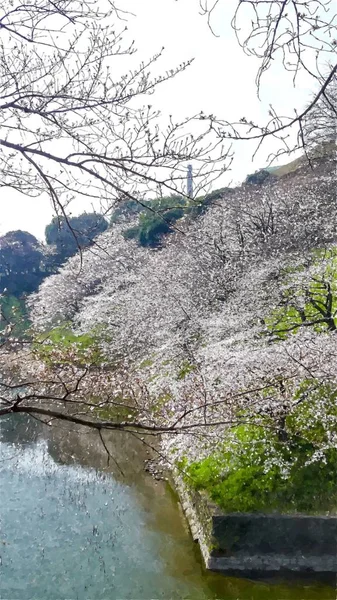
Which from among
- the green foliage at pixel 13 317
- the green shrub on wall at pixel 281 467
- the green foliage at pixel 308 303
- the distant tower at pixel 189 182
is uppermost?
the distant tower at pixel 189 182

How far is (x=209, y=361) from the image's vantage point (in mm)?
13273

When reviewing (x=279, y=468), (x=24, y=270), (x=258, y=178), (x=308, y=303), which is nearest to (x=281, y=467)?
(x=279, y=468)

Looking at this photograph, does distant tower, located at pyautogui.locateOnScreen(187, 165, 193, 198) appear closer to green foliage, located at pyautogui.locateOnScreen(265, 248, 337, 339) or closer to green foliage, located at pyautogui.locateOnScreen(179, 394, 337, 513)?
green foliage, located at pyautogui.locateOnScreen(179, 394, 337, 513)

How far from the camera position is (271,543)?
27.1 ft

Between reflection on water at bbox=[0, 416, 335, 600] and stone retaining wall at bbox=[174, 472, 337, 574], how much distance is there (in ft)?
1.12

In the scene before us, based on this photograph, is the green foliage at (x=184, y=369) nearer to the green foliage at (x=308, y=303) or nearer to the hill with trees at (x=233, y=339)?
the hill with trees at (x=233, y=339)

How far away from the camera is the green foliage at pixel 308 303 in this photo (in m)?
12.9

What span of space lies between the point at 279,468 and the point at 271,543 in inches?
57.2

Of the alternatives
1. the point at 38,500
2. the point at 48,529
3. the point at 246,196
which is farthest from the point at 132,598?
the point at 246,196

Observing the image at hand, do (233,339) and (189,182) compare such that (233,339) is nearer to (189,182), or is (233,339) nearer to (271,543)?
(271,543)

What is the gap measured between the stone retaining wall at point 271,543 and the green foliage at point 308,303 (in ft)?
17.6

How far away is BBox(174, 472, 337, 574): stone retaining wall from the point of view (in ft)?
26.8

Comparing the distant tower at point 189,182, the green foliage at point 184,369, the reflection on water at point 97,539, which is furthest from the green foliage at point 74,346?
the distant tower at point 189,182

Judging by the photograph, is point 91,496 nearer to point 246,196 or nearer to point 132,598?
point 132,598
